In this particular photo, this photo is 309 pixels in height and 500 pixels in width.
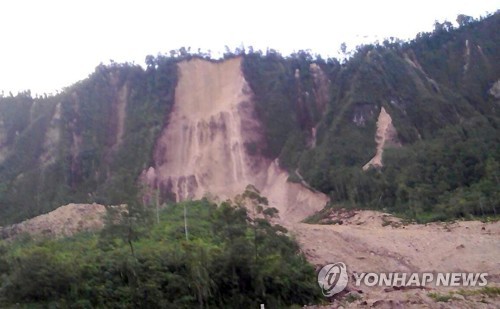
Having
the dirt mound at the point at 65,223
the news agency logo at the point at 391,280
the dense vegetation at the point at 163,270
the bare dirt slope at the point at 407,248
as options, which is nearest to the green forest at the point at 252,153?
the dense vegetation at the point at 163,270

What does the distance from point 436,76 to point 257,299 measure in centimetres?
3296

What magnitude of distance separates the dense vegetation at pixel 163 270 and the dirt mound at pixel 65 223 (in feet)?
20.8

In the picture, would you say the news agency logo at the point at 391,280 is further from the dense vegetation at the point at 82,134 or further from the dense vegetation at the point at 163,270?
the dense vegetation at the point at 82,134

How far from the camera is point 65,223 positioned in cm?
2641

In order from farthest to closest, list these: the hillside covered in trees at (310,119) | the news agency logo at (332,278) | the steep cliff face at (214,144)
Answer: the steep cliff face at (214,144), the hillside covered in trees at (310,119), the news agency logo at (332,278)

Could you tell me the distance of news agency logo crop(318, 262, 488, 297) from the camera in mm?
17172

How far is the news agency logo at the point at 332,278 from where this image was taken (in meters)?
17.5

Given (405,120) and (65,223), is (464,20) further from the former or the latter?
(65,223)

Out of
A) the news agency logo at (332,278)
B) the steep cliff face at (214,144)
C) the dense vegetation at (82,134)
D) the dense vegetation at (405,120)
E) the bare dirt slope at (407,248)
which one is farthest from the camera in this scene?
the dense vegetation at (82,134)

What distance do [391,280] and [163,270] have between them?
21.2 feet

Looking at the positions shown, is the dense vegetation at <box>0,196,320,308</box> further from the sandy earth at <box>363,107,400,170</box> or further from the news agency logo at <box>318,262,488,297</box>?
the sandy earth at <box>363,107,400,170</box>

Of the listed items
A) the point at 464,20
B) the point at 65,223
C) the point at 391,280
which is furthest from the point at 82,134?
the point at 391,280

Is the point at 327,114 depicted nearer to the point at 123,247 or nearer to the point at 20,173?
the point at 20,173

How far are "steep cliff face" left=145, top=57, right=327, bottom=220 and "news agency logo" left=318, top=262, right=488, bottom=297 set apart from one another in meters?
16.6
